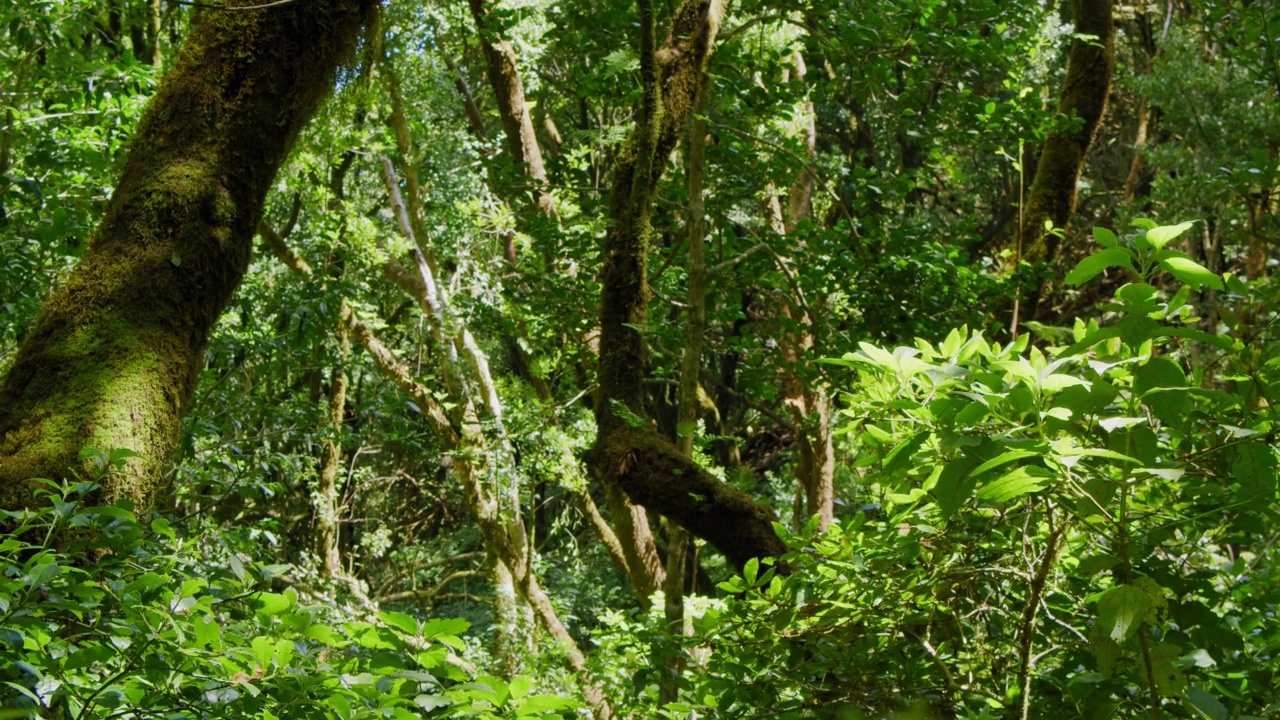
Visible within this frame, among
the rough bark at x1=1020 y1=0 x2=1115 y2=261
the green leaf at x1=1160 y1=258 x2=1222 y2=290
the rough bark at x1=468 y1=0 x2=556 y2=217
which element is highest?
the rough bark at x1=468 y1=0 x2=556 y2=217

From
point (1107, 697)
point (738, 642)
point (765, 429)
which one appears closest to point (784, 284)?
point (738, 642)

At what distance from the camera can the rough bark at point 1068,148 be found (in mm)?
4805

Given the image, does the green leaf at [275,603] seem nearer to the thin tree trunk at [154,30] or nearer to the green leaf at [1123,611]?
the green leaf at [1123,611]

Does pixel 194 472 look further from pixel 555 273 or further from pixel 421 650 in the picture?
pixel 421 650

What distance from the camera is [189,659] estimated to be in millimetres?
1495

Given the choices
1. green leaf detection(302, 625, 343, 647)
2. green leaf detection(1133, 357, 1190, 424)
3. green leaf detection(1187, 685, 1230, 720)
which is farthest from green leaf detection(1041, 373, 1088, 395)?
green leaf detection(302, 625, 343, 647)

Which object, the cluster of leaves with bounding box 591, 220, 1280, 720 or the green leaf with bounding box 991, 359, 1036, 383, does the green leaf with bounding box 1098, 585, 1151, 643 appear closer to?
the cluster of leaves with bounding box 591, 220, 1280, 720

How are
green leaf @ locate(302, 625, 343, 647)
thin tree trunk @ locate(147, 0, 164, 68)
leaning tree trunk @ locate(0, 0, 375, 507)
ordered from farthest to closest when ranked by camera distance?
thin tree trunk @ locate(147, 0, 164, 68) → leaning tree trunk @ locate(0, 0, 375, 507) → green leaf @ locate(302, 625, 343, 647)

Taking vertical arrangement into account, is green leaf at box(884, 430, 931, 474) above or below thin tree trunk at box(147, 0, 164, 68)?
A: below

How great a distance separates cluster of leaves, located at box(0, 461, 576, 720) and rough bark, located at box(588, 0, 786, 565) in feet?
6.12

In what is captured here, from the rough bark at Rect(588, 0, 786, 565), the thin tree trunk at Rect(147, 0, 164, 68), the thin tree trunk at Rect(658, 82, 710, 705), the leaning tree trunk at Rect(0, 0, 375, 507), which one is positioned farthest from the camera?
the thin tree trunk at Rect(147, 0, 164, 68)

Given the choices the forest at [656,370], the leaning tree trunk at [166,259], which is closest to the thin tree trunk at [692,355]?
the forest at [656,370]

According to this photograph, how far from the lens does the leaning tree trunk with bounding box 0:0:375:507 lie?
2229 millimetres

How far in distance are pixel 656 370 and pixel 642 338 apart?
161 cm
